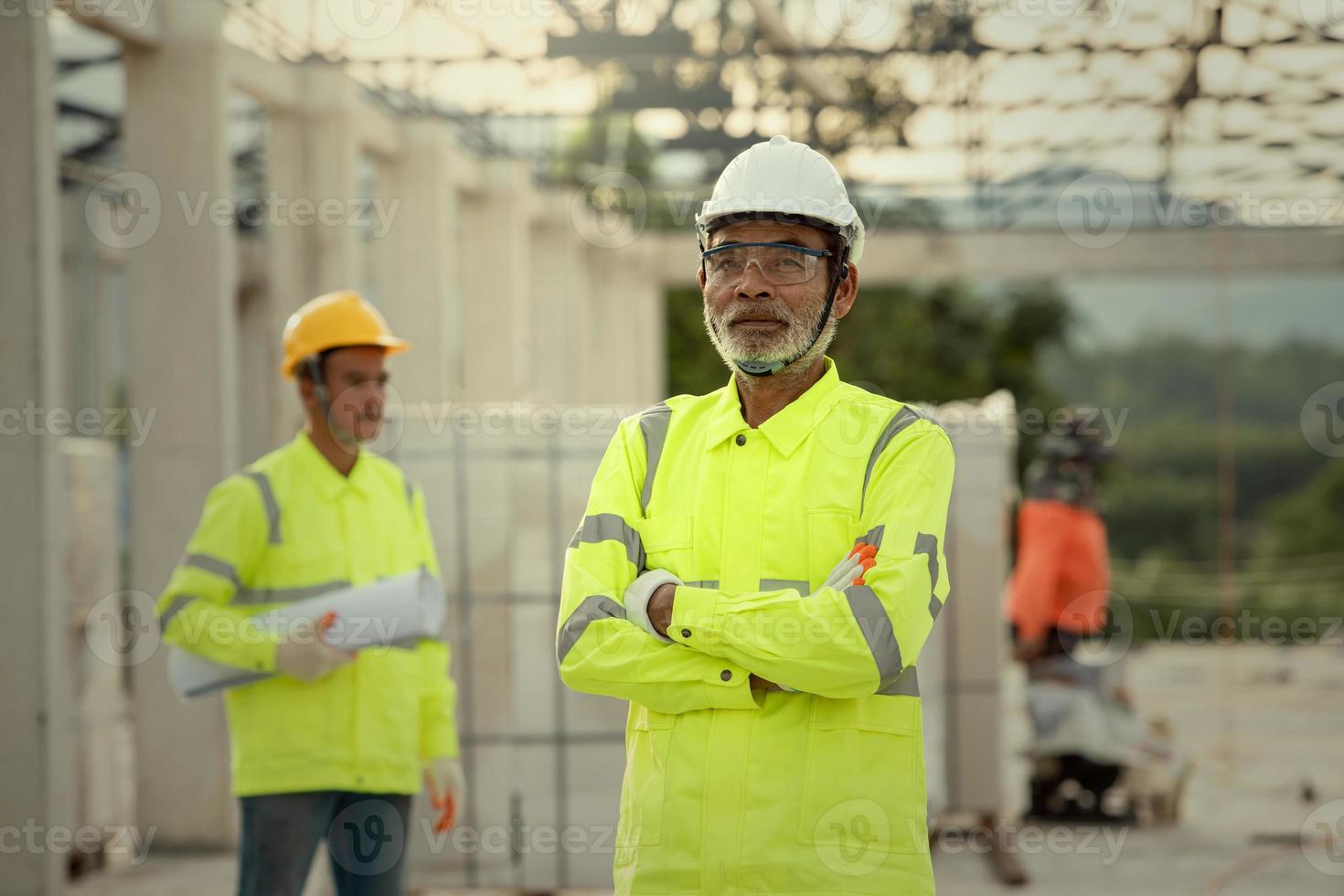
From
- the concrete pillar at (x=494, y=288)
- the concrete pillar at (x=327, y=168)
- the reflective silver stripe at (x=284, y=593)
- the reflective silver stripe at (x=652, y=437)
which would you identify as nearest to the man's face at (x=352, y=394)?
the reflective silver stripe at (x=284, y=593)

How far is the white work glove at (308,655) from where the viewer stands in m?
4.26

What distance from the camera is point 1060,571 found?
29.0 ft

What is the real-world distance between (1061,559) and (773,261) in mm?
6261

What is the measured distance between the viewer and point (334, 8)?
1016 cm

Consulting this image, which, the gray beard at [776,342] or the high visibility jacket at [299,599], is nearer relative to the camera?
the gray beard at [776,342]

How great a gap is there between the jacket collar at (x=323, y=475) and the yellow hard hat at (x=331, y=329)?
26 centimetres

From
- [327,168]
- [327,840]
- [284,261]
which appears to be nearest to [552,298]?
[327,168]

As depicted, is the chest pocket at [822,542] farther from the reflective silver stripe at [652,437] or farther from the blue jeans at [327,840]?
the blue jeans at [327,840]

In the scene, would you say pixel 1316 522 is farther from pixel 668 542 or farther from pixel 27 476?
pixel 668 542

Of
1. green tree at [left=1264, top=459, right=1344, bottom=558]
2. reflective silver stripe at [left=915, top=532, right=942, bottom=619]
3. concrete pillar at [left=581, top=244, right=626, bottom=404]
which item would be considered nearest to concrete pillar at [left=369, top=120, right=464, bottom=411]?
concrete pillar at [left=581, top=244, right=626, bottom=404]

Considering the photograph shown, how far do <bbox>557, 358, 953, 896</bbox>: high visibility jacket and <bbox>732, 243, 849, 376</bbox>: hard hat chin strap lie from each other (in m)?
0.08

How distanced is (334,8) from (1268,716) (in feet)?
33.6

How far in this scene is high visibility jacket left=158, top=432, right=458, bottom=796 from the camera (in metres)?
4.29

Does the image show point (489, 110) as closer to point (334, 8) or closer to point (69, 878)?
point (334, 8)
